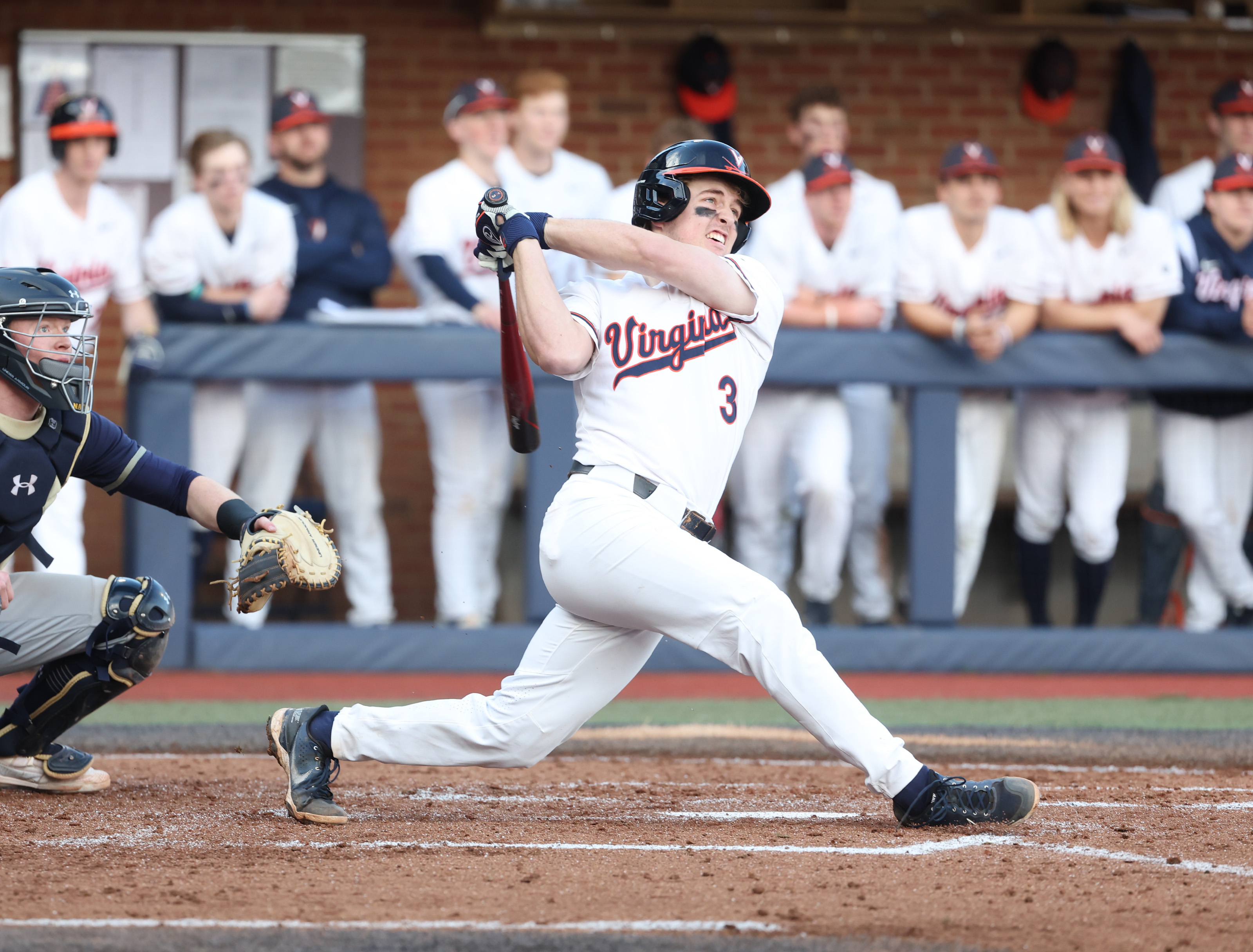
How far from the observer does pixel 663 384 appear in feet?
11.3

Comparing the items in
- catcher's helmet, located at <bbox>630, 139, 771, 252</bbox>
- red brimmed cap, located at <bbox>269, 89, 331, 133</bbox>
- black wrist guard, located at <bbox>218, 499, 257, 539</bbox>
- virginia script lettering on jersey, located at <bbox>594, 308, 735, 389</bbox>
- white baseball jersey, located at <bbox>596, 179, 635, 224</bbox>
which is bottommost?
black wrist guard, located at <bbox>218, 499, 257, 539</bbox>

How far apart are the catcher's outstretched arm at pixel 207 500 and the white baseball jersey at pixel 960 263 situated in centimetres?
374

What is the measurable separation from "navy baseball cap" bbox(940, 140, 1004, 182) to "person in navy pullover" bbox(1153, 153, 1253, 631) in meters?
0.85

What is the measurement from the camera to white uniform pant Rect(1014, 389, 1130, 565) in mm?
6801

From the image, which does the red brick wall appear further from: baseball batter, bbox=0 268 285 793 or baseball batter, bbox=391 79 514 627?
baseball batter, bbox=0 268 285 793

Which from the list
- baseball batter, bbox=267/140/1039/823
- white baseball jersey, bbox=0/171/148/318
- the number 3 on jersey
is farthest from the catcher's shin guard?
white baseball jersey, bbox=0/171/148/318

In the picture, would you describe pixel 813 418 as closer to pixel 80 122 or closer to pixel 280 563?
pixel 80 122

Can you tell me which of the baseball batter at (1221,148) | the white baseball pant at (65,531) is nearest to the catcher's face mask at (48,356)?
the white baseball pant at (65,531)

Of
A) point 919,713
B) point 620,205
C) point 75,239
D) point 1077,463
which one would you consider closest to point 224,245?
point 75,239

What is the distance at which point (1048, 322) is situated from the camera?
6867 millimetres

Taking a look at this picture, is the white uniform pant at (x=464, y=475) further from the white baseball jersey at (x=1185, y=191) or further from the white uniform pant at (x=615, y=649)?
the white baseball jersey at (x=1185, y=191)

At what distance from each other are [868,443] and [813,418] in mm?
285

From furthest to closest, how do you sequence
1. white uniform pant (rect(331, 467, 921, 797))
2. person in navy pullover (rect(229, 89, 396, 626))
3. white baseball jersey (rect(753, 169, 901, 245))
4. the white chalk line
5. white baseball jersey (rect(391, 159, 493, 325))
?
white baseball jersey (rect(753, 169, 901, 245))
white baseball jersey (rect(391, 159, 493, 325))
person in navy pullover (rect(229, 89, 396, 626))
white uniform pant (rect(331, 467, 921, 797))
the white chalk line

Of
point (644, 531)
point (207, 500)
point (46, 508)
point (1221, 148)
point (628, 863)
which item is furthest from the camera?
point (1221, 148)
